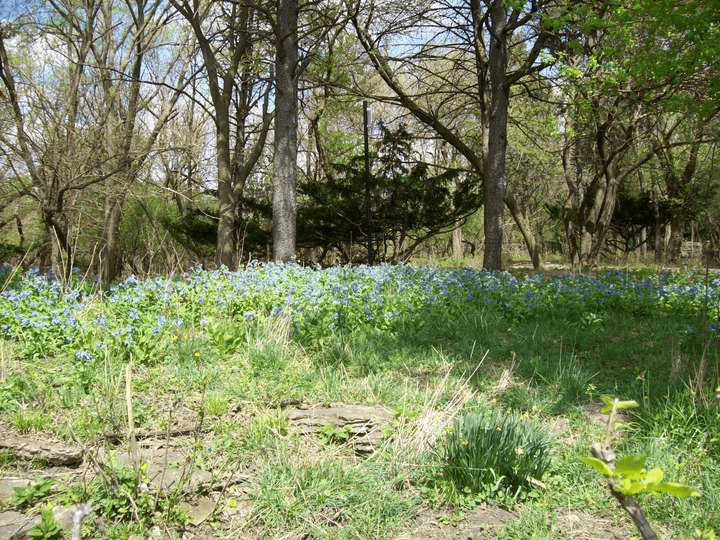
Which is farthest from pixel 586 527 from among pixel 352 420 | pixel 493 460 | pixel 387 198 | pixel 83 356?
pixel 387 198

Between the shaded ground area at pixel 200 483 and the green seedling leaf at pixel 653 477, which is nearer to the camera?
the green seedling leaf at pixel 653 477

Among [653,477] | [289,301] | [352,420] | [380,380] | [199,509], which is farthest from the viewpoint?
[289,301]

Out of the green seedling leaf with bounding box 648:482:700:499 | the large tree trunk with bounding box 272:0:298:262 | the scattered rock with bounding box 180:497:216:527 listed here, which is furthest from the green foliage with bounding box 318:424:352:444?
the large tree trunk with bounding box 272:0:298:262

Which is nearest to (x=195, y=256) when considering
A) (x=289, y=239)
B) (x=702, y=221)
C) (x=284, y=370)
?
(x=289, y=239)

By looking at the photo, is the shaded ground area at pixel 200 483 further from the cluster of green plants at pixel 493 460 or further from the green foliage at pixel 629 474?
the green foliage at pixel 629 474

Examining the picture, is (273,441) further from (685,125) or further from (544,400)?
(685,125)

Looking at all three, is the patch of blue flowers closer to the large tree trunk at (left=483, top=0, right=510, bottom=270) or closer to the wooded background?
the wooded background

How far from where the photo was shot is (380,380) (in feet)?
13.4

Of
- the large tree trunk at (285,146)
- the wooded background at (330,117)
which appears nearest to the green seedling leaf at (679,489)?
the wooded background at (330,117)

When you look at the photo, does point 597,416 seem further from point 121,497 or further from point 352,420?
point 121,497

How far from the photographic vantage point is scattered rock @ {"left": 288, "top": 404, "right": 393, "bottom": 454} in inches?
125

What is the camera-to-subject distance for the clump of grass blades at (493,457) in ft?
8.73

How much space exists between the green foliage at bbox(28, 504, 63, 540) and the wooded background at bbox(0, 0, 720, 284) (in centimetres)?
409

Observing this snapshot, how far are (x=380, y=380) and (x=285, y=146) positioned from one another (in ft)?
19.7
